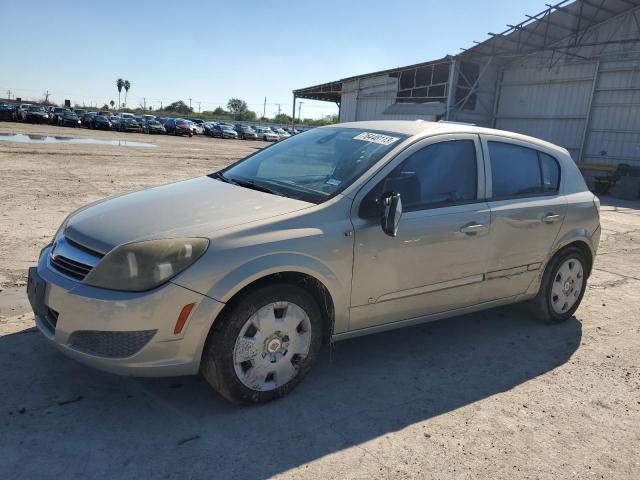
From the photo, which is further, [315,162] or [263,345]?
[315,162]

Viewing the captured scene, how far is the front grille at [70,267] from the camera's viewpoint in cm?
286

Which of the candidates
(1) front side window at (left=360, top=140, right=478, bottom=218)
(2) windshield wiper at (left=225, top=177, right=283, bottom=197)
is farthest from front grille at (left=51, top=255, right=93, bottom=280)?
(1) front side window at (left=360, top=140, right=478, bottom=218)

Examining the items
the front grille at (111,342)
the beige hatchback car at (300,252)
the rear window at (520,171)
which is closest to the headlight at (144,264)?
the beige hatchback car at (300,252)

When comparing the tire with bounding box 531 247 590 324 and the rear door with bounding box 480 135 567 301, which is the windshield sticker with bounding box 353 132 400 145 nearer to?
the rear door with bounding box 480 135 567 301

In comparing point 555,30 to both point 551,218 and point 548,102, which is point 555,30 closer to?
point 548,102

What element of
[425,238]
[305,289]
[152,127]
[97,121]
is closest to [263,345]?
[305,289]

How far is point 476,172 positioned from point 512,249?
0.71 metres

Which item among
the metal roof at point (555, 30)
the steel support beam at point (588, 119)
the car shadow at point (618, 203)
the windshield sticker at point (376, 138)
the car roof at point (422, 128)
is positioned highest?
the metal roof at point (555, 30)

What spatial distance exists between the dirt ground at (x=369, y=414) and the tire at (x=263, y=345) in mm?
Answer: 154

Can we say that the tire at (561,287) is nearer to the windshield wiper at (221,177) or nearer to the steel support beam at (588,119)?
the windshield wiper at (221,177)

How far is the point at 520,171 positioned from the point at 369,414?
2.47 m

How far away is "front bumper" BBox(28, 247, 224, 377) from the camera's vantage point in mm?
2689

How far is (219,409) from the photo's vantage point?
3078 mm

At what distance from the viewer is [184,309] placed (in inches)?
108
